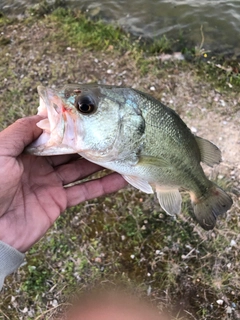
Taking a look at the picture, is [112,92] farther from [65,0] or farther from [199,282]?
[65,0]

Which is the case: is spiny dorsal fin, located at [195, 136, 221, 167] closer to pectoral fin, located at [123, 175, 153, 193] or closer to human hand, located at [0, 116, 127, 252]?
pectoral fin, located at [123, 175, 153, 193]

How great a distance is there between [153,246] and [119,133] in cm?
161

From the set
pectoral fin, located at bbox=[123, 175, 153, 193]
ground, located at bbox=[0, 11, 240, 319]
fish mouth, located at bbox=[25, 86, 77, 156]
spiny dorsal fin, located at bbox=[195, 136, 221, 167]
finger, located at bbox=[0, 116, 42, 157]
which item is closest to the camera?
fish mouth, located at bbox=[25, 86, 77, 156]

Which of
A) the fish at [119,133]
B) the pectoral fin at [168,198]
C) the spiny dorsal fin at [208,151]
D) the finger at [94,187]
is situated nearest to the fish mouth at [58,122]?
the fish at [119,133]

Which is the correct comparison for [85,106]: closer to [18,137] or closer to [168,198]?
[18,137]

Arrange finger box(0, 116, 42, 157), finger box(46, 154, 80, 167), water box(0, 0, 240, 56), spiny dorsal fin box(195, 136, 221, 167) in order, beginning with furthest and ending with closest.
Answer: water box(0, 0, 240, 56), finger box(46, 154, 80, 167), spiny dorsal fin box(195, 136, 221, 167), finger box(0, 116, 42, 157)

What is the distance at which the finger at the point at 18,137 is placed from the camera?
7.50 feet

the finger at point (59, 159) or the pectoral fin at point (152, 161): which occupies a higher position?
the pectoral fin at point (152, 161)

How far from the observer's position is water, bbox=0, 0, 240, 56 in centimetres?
555

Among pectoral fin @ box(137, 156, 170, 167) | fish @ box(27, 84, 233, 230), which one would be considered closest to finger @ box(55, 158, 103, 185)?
fish @ box(27, 84, 233, 230)

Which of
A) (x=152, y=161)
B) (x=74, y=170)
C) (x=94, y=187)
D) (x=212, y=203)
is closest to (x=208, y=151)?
(x=212, y=203)

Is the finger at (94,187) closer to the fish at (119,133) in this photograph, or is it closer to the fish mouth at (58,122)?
the fish at (119,133)

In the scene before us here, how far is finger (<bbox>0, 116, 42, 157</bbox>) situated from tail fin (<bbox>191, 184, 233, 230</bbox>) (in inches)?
53.4

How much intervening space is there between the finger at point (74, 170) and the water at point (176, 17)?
11.2 ft
